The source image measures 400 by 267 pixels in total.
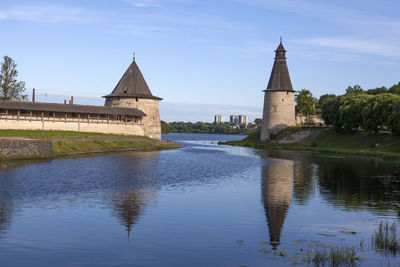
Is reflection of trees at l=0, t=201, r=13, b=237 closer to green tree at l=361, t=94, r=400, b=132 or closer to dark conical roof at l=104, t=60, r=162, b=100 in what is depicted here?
green tree at l=361, t=94, r=400, b=132

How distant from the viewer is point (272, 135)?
79688 millimetres

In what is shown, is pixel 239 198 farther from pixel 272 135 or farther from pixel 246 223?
pixel 272 135

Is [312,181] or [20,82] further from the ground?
[20,82]

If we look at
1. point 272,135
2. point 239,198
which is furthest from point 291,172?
point 272,135

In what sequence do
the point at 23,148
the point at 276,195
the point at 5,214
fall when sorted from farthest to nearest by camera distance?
the point at 23,148
the point at 276,195
the point at 5,214

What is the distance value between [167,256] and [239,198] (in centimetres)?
1001

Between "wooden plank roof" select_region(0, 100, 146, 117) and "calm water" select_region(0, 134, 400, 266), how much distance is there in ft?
96.5

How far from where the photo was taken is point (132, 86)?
70938mm

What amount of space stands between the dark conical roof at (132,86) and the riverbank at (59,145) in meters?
9.11

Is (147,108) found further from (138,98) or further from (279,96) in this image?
(279,96)

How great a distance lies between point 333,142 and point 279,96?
17.7 m

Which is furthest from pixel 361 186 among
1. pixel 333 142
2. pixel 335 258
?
pixel 333 142

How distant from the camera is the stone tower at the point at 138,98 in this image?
69.9m

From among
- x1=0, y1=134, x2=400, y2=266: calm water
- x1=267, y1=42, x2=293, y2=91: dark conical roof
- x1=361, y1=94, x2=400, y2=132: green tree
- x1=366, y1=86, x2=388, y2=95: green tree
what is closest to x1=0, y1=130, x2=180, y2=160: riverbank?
x1=0, y1=134, x2=400, y2=266: calm water
